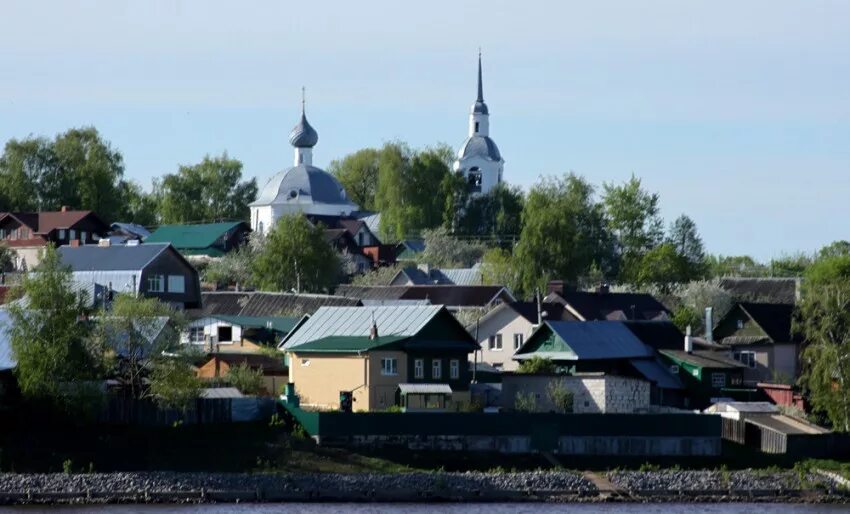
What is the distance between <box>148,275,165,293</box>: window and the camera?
74062mm

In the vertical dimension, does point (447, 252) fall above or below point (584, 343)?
above

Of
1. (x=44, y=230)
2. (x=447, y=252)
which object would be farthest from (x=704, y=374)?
(x=447, y=252)

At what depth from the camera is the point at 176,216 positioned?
12812 cm

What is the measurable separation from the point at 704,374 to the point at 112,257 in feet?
82.4

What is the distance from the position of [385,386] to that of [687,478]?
10416 millimetres

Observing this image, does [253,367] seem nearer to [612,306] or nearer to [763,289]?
[612,306]

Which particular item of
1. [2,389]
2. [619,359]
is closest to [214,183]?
[619,359]

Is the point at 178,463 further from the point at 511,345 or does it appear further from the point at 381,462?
the point at 511,345

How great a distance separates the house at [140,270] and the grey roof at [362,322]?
13.8 m

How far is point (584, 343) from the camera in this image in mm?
62500

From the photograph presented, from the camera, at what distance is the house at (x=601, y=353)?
61.8 metres

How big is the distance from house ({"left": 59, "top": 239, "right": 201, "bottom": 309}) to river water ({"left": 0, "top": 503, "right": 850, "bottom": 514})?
88.9 feet

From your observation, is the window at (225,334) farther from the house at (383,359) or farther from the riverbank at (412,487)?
the riverbank at (412,487)

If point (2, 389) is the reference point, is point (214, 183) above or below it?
above
